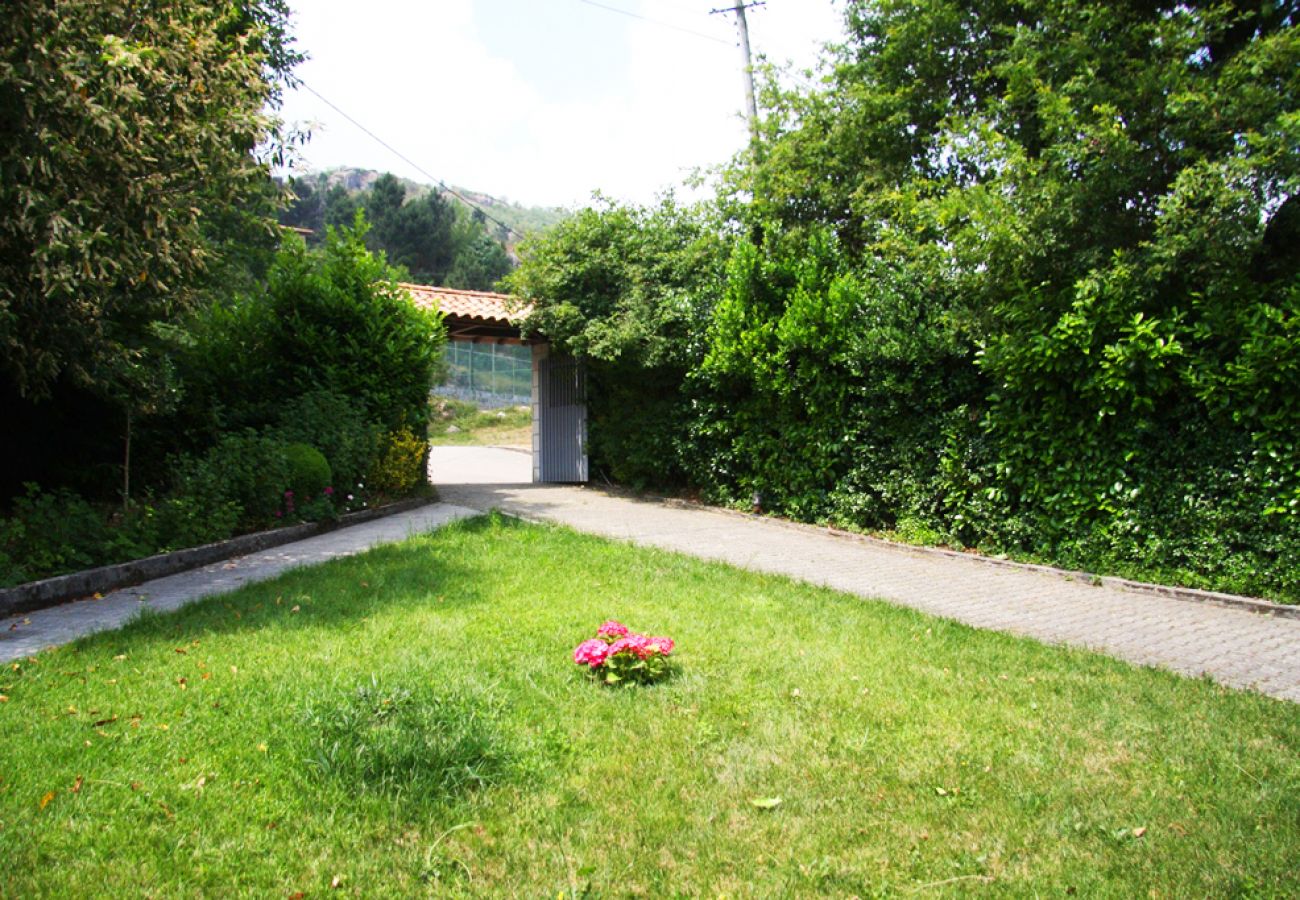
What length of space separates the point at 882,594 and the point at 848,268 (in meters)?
5.64

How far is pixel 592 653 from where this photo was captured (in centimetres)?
446

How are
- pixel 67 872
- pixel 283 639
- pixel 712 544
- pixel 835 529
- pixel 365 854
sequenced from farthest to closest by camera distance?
pixel 835 529
pixel 712 544
pixel 283 639
pixel 365 854
pixel 67 872

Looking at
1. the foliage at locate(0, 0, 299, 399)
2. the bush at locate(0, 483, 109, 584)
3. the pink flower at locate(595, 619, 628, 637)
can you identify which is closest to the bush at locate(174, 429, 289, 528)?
the bush at locate(0, 483, 109, 584)

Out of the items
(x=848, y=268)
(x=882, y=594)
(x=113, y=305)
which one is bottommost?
(x=882, y=594)

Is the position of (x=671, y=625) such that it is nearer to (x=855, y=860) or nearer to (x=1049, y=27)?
(x=855, y=860)

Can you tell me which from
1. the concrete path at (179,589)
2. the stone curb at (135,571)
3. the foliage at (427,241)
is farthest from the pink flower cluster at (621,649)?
the foliage at (427,241)

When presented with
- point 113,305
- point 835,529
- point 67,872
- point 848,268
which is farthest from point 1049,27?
point 67,872

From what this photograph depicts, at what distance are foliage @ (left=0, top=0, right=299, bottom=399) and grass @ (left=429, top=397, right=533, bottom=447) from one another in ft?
97.7

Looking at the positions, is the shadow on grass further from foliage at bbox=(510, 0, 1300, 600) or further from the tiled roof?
the tiled roof

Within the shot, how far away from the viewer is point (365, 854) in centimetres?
274

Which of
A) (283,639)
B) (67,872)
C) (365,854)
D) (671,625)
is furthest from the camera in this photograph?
(671,625)

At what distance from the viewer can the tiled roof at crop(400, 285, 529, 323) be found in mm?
15977

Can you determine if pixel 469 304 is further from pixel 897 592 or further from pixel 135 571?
pixel 897 592

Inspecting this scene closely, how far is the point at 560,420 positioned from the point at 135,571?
1050 cm
